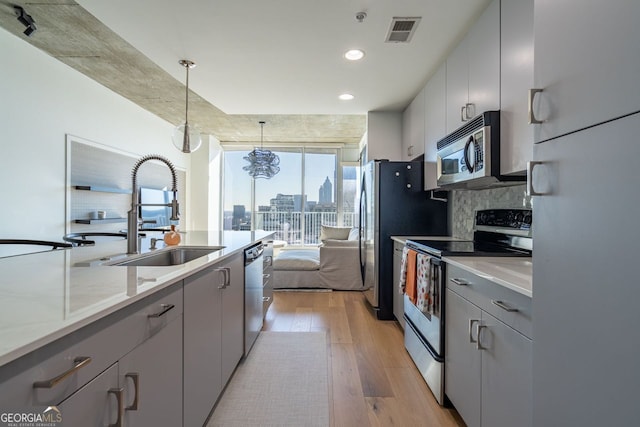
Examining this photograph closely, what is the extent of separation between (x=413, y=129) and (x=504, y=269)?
7.91 feet

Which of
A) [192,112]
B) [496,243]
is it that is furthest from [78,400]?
[192,112]

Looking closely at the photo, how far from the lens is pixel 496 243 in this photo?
2230 mm

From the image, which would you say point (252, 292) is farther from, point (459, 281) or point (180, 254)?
point (459, 281)

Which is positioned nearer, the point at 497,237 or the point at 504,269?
the point at 504,269

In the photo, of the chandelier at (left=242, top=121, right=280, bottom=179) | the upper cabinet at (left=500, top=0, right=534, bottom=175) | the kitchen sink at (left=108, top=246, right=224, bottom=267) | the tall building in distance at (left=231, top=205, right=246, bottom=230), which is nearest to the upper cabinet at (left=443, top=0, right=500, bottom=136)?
the upper cabinet at (left=500, top=0, right=534, bottom=175)

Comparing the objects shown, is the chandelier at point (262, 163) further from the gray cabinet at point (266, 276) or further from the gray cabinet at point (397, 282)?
the gray cabinet at point (397, 282)

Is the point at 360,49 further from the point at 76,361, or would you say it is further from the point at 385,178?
the point at 76,361

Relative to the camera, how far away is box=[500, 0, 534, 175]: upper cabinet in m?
1.50

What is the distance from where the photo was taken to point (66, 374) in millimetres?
662

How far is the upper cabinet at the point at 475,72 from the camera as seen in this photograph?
1794 mm

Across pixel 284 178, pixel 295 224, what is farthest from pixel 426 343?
pixel 284 178

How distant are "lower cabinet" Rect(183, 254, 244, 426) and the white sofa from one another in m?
2.40

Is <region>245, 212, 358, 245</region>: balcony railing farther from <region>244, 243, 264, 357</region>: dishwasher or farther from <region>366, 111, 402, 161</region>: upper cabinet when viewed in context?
<region>244, 243, 264, 357</region>: dishwasher

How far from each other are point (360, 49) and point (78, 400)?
2.55 m
